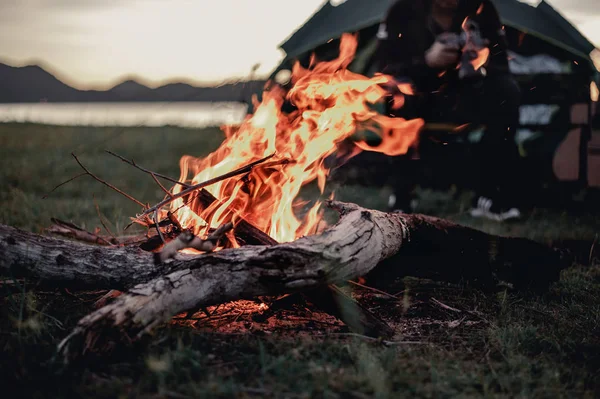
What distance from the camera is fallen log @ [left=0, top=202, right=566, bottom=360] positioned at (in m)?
2.07

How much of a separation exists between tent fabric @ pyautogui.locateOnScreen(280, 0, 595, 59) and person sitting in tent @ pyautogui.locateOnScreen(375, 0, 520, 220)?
5.29 feet

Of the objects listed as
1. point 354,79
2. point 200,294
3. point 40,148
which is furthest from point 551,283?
point 40,148

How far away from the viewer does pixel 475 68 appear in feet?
15.6

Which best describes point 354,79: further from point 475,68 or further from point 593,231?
point 593,231

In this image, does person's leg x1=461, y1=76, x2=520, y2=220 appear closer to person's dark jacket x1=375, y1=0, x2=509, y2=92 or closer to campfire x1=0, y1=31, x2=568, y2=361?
person's dark jacket x1=375, y1=0, x2=509, y2=92

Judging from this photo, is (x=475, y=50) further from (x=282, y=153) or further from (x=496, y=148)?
(x=282, y=153)

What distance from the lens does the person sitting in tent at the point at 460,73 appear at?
4.81 m

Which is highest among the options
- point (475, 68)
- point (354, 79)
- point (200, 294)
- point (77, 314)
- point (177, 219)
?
point (475, 68)

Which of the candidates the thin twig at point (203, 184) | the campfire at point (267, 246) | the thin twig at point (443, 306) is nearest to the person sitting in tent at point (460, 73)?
the campfire at point (267, 246)

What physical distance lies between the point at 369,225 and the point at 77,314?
1.38 metres

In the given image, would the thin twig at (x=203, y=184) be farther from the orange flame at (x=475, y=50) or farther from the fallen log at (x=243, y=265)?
the orange flame at (x=475, y=50)

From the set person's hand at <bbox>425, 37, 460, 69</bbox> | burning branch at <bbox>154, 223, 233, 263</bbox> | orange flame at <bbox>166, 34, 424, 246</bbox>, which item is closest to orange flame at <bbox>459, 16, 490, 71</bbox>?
person's hand at <bbox>425, 37, 460, 69</bbox>

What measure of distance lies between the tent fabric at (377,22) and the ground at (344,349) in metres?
4.07

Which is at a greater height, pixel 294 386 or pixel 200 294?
pixel 200 294
